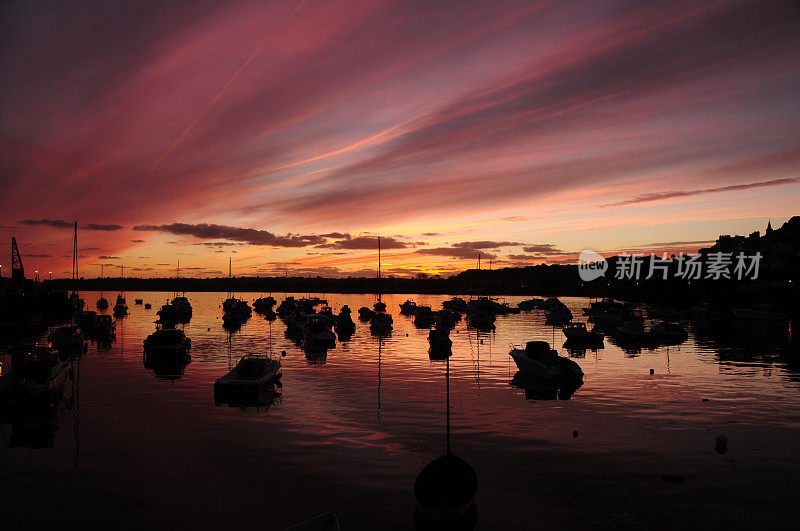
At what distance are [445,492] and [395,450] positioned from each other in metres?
9.36

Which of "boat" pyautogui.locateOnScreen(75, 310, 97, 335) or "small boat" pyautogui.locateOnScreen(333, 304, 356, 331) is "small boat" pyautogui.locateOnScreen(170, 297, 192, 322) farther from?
"small boat" pyautogui.locateOnScreen(333, 304, 356, 331)

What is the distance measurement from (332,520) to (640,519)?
34.4ft

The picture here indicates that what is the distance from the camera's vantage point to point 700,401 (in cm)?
3512

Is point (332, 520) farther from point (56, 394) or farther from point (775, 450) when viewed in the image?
point (56, 394)

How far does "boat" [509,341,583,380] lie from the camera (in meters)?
41.1

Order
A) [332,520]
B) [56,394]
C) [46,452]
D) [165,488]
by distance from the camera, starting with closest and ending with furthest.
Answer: [332,520]
[165,488]
[46,452]
[56,394]

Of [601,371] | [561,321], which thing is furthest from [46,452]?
[561,321]

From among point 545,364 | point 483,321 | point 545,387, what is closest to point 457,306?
point 483,321

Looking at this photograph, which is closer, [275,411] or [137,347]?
[275,411]

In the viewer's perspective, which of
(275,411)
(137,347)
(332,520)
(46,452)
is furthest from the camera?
(137,347)

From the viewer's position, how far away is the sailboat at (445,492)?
14992 mm

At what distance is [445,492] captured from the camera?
15070 millimetres

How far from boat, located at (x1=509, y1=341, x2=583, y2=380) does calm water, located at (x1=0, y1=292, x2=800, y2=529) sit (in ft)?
6.42

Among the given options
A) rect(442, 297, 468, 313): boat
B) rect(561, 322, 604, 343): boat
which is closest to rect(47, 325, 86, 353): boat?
rect(561, 322, 604, 343): boat
